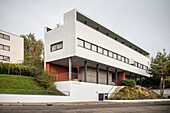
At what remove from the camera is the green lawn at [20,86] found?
16737 millimetres

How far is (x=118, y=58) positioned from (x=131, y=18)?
4185 centimetres

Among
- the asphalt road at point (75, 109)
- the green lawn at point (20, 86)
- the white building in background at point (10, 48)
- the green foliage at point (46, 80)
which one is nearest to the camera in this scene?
the asphalt road at point (75, 109)

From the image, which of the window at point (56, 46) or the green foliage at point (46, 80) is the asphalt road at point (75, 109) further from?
the window at point (56, 46)

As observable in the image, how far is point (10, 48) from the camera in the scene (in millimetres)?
38469

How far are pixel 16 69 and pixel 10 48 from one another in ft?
56.7

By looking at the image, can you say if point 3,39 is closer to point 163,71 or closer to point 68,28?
point 68,28

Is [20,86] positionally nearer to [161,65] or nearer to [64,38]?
[64,38]

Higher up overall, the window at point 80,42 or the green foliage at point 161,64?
the window at point 80,42

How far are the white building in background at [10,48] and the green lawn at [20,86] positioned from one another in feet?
58.8

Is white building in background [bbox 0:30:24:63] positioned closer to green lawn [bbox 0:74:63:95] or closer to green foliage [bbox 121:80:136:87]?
green lawn [bbox 0:74:63:95]

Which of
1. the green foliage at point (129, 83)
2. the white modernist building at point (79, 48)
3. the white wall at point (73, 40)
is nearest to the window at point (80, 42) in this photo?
the white modernist building at point (79, 48)

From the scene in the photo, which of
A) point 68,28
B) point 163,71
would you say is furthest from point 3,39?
point 163,71

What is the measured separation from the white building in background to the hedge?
47.4ft

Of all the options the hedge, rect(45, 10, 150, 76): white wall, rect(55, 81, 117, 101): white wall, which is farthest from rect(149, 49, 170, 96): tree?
the hedge
